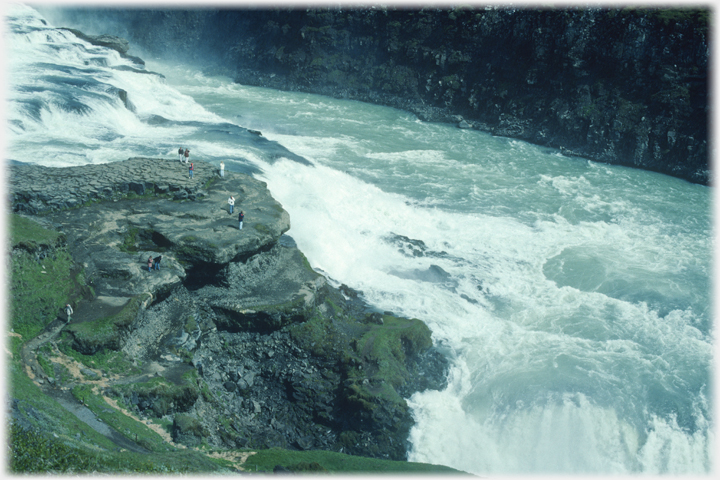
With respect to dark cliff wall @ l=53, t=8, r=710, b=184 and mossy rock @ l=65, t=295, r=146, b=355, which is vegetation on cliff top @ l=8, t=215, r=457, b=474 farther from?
dark cliff wall @ l=53, t=8, r=710, b=184

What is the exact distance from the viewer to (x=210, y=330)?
18797 mm

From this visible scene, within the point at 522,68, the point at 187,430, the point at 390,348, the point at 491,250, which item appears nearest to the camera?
the point at 187,430

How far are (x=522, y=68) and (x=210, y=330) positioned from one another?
48.0m

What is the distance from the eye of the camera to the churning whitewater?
724 inches

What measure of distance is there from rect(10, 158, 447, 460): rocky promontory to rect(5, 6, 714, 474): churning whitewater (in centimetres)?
243

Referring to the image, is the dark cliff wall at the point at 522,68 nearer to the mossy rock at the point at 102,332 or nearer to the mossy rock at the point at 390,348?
the mossy rock at the point at 390,348

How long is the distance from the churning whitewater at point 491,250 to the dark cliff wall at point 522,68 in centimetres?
379

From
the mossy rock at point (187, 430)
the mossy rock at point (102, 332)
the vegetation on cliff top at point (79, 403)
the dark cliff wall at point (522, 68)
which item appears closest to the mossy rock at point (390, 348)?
the vegetation on cliff top at point (79, 403)

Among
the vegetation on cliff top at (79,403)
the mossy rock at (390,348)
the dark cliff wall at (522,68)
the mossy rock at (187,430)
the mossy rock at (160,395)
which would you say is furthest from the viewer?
the dark cliff wall at (522,68)

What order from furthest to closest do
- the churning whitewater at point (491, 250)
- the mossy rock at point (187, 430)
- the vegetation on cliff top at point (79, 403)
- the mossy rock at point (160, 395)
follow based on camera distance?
the churning whitewater at point (491, 250), the mossy rock at point (160, 395), the mossy rock at point (187, 430), the vegetation on cliff top at point (79, 403)

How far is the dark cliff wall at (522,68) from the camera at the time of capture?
4562 centimetres

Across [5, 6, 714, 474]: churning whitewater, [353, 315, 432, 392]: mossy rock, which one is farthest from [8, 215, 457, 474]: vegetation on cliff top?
[5, 6, 714, 474]: churning whitewater

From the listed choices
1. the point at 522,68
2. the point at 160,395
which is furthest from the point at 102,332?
the point at 522,68

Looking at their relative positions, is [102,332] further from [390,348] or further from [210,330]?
[390,348]
